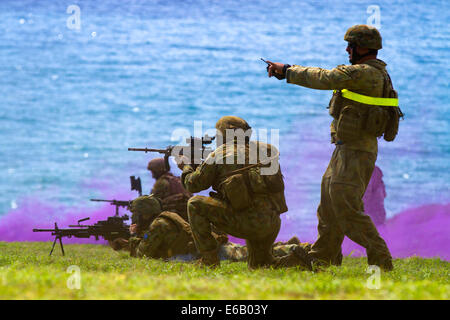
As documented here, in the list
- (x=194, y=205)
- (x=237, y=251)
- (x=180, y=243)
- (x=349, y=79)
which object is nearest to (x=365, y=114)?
(x=349, y=79)

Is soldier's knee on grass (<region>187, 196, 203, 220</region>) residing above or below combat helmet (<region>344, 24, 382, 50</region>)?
below

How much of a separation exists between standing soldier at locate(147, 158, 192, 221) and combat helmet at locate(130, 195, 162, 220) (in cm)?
18

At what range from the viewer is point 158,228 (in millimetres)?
11852

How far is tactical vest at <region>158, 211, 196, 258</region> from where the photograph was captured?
11859 mm

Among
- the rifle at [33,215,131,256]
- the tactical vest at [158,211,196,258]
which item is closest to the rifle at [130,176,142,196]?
the rifle at [33,215,131,256]

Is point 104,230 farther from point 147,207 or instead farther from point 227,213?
point 227,213

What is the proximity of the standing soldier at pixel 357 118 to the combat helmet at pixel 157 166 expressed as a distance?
4.99 metres

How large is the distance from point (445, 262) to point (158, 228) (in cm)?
509

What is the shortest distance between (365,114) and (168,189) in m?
5.36

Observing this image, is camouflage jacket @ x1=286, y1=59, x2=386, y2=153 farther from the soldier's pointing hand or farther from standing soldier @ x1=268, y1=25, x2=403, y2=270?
the soldier's pointing hand

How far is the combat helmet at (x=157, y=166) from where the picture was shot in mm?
13033
